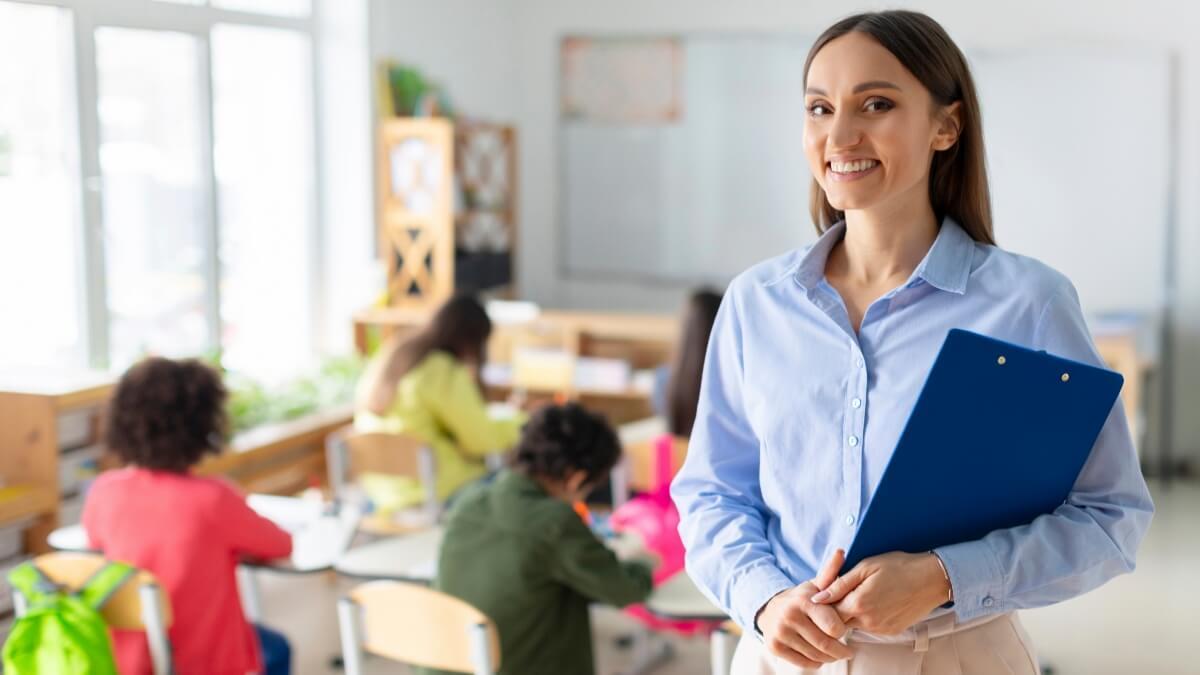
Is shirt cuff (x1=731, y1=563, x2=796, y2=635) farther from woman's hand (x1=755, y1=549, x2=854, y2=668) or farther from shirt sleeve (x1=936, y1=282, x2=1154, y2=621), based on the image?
shirt sleeve (x1=936, y1=282, x2=1154, y2=621)

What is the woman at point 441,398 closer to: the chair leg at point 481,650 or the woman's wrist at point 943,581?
the chair leg at point 481,650

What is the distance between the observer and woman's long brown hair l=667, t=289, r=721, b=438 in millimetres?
3893

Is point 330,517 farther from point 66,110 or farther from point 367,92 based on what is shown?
point 367,92

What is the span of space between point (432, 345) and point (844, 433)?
314 centimetres

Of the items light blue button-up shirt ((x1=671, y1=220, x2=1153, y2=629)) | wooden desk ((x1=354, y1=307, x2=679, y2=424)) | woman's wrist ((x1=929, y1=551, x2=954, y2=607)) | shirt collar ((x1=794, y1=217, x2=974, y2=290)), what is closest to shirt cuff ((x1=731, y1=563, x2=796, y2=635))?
light blue button-up shirt ((x1=671, y1=220, x2=1153, y2=629))

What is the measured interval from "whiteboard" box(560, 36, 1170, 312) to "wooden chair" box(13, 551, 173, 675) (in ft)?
13.2

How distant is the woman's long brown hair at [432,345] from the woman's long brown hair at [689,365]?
0.74 meters

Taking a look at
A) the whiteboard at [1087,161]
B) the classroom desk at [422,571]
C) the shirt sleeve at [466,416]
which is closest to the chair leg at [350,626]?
the classroom desk at [422,571]

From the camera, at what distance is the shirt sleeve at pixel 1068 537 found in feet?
4.01

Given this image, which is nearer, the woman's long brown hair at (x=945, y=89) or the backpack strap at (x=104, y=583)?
the woman's long brown hair at (x=945, y=89)

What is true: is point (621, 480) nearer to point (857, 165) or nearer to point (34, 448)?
point (34, 448)

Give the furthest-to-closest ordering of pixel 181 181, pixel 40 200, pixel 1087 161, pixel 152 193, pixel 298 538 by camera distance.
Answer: pixel 1087 161, pixel 181 181, pixel 152 193, pixel 40 200, pixel 298 538

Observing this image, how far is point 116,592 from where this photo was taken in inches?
101

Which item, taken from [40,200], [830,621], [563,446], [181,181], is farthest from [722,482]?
[181,181]
